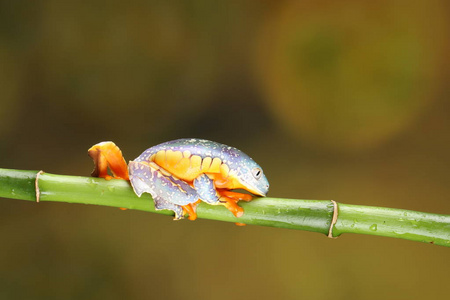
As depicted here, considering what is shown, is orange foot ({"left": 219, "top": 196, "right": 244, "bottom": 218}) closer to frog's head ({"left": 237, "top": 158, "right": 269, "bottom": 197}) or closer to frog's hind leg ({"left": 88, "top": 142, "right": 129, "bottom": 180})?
frog's head ({"left": 237, "top": 158, "right": 269, "bottom": 197})

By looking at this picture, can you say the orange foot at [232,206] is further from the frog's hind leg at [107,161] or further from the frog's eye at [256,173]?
the frog's hind leg at [107,161]

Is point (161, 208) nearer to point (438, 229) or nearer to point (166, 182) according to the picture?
point (166, 182)

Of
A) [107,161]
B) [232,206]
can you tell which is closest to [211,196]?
[232,206]

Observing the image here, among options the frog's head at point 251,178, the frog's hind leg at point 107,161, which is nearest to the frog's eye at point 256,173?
the frog's head at point 251,178

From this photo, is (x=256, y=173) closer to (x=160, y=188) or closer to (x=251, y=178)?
(x=251, y=178)

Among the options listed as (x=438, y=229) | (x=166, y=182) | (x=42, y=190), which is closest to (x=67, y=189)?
(x=42, y=190)

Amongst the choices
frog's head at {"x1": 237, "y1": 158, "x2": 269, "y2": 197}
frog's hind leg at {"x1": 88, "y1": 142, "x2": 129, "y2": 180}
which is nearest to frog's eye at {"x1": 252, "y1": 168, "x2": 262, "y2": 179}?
frog's head at {"x1": 237, "y1": 158, "x2": 269, "y2": 197}

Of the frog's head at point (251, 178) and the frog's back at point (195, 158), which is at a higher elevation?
the frog's back at point (195, 158)
